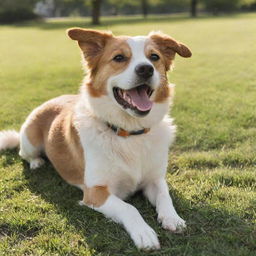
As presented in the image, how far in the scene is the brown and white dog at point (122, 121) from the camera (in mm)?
3607

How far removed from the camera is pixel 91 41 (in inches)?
153

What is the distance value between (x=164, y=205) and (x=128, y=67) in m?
1.25

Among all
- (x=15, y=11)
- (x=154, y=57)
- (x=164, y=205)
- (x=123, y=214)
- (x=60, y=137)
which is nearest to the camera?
(x=123, y=214)

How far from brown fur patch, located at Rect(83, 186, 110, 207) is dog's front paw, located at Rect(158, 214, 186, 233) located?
532 millimetres

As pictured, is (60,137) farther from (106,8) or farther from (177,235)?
(106,8)

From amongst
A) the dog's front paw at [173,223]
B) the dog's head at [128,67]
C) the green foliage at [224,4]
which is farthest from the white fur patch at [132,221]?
the green foliage at [224,4]

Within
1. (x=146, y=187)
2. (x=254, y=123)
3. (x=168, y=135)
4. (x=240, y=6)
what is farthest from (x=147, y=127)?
(x=240, y=6)

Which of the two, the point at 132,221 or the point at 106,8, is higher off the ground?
the point at 132,221

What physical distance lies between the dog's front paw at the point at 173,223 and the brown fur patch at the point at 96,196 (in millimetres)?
532

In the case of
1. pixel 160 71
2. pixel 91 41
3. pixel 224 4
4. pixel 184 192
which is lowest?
pixel 224 4

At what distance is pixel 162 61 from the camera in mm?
3951

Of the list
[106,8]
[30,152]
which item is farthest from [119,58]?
[106,8]

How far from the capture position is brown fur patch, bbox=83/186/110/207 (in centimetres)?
358

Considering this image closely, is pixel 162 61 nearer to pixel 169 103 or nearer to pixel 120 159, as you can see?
pixel 169 103
